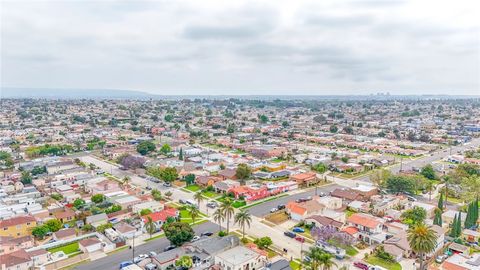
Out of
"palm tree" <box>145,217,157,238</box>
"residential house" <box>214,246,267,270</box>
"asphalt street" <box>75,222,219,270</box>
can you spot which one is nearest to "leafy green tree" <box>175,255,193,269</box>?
"residential house" <box>214,246,267,270</box>

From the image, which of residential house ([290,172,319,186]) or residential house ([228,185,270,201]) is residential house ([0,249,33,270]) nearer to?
residential house ([228,185,270,201])

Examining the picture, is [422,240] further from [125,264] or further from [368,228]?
[125,264]

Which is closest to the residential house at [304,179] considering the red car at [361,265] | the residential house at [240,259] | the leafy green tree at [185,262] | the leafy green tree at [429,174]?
the leafy green tree at [429,174]

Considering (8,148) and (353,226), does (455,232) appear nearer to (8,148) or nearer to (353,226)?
(353,226)

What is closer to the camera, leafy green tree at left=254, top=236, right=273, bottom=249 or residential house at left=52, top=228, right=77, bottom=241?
leafy green tree at left=254, top=236, right=273, bottom=249

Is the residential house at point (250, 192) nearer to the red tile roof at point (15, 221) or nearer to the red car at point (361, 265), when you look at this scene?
the red car at point (361, 265)

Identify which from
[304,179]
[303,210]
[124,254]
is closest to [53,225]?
[124,254]
